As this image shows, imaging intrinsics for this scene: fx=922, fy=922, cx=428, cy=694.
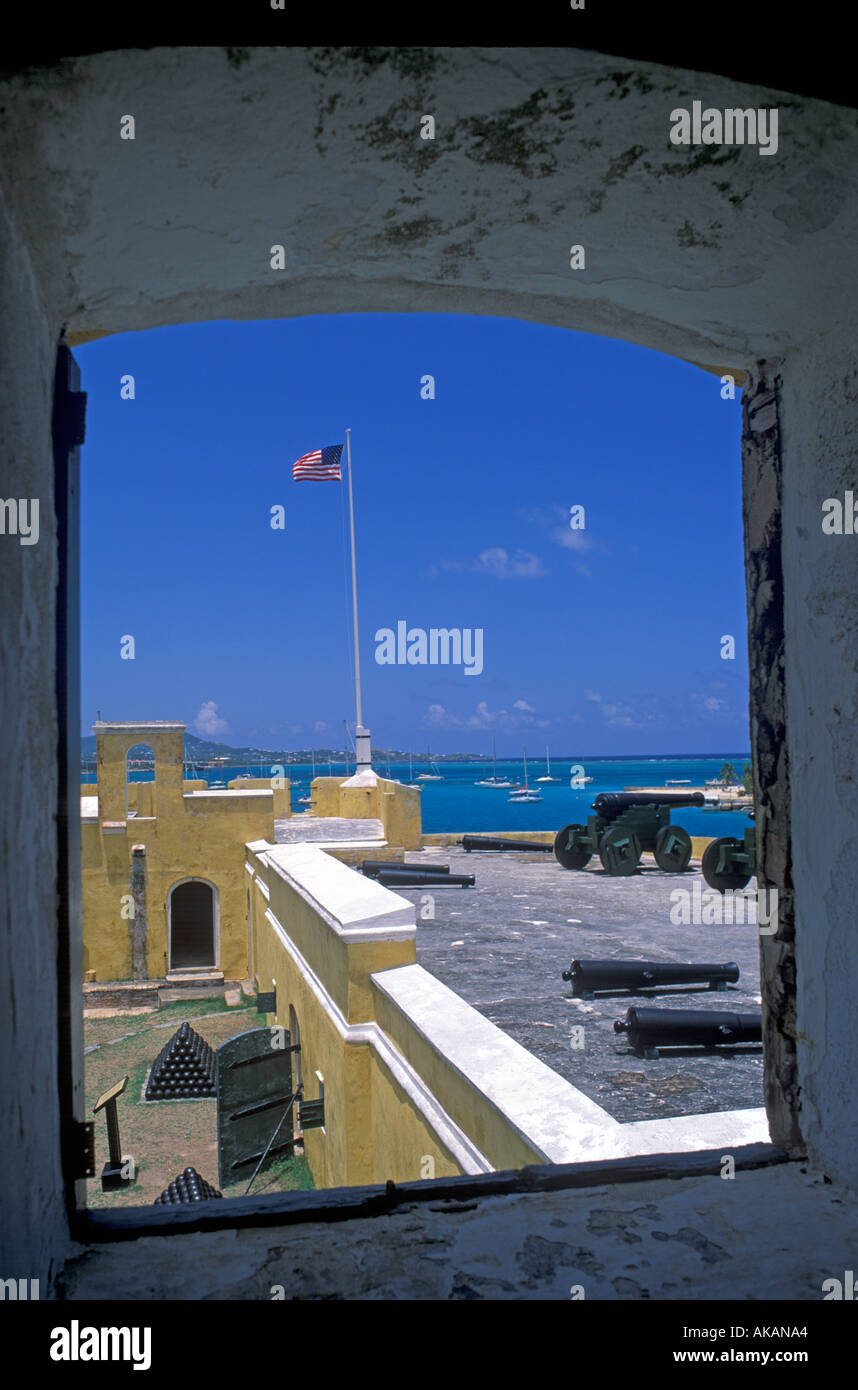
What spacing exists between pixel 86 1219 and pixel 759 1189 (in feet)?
4.84

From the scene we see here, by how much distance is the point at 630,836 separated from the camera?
14.6 meters

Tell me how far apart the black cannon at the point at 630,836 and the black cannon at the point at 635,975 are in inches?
300

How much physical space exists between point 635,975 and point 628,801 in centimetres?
877

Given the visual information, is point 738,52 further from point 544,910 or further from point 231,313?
point 544,910

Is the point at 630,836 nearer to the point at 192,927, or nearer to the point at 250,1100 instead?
the point at 250,1100

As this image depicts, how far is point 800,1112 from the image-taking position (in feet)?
7.27

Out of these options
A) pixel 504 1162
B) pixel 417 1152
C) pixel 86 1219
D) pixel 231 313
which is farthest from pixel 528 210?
pixel 417 1152

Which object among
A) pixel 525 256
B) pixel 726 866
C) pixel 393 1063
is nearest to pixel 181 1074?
pixel 726 866

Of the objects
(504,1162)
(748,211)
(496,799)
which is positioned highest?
(748,211)

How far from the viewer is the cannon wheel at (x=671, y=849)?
14.9m

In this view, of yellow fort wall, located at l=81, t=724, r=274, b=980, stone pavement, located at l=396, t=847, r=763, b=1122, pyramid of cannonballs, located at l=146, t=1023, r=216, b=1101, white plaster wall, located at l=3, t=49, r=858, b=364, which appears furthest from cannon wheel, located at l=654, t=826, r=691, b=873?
white plaster wall, located at l=3, t=49, r=858, b=364

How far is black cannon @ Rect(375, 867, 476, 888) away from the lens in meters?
13.5

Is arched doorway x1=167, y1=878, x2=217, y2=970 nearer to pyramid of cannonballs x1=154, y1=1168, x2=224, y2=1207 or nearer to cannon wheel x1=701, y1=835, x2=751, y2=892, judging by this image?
pyramid of cannonballs x1=154, y1=1168, x2=224, y2=1207

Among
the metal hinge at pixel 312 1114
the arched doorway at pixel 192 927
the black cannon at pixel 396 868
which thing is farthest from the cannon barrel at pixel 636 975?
the arched doorway at pixel 192 927
